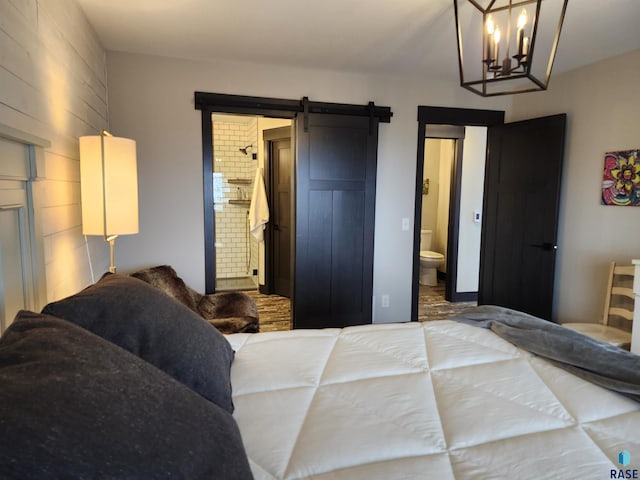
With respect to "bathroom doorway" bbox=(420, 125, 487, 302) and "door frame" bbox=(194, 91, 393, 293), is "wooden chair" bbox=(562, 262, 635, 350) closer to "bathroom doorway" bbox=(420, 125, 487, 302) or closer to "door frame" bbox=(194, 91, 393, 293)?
"bathroom doorway" bbox=(420, 125, 487, 302)

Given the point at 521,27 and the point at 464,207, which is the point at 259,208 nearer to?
the point at 464,207

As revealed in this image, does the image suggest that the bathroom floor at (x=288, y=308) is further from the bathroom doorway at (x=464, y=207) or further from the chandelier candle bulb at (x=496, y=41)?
the chandelier candle bulb at (x=496, y=41)

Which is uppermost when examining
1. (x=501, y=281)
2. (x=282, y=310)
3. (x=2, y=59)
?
(x=2, y=59)

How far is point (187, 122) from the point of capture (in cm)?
331

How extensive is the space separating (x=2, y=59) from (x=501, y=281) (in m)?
4.08

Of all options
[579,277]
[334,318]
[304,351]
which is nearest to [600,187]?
[579,277]

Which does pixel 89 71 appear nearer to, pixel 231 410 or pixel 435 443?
pixel 231 410

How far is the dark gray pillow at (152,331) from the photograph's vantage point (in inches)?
42.9

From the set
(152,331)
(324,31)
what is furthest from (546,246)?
(152,331)

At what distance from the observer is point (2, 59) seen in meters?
1.33

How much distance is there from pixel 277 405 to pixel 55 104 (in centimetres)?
172

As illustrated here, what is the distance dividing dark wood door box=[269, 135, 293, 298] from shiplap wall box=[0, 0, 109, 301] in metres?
2.60

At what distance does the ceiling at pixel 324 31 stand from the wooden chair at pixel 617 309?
1668 millimetres

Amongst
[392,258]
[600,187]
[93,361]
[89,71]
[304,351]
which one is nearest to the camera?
[93,361]
